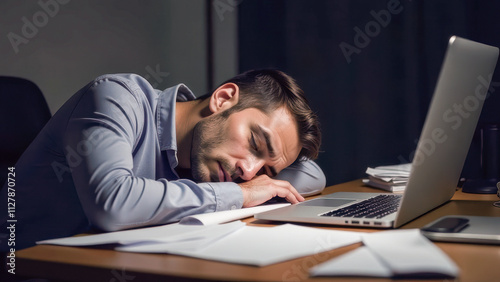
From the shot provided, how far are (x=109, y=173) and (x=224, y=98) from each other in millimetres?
554

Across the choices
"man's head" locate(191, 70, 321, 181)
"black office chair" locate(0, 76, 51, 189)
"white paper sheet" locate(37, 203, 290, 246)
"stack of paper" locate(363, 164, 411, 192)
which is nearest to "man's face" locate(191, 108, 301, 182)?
"man's head" locate(191, 70, 321, 181)

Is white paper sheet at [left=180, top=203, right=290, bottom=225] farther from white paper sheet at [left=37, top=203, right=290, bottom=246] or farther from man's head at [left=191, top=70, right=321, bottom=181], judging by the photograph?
man's head at [left=191, top=70, right=321, bottom=181]

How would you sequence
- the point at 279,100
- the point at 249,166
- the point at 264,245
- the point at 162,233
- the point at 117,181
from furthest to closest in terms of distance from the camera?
the point at 279,100 < the point at 249,166 < the point at 117,181 < the point at 162,233 < the point at 264,245

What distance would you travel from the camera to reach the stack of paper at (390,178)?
4.90 feet

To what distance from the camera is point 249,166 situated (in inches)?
49.4

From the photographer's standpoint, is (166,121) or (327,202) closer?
(327,202)

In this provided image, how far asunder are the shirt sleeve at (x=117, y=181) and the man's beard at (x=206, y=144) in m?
0.21

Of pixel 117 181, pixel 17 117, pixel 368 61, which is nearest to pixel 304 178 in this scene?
pixel 117 181

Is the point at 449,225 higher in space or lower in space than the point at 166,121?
lower

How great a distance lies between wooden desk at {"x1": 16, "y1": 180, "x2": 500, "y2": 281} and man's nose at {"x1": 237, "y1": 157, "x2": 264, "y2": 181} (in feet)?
1.88

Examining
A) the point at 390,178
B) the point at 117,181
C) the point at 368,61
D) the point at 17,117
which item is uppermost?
the point at 368,61

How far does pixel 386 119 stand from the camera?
8.43 feet

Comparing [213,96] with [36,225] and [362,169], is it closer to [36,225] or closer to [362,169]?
[36,225]

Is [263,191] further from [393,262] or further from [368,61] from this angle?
[368,61]
